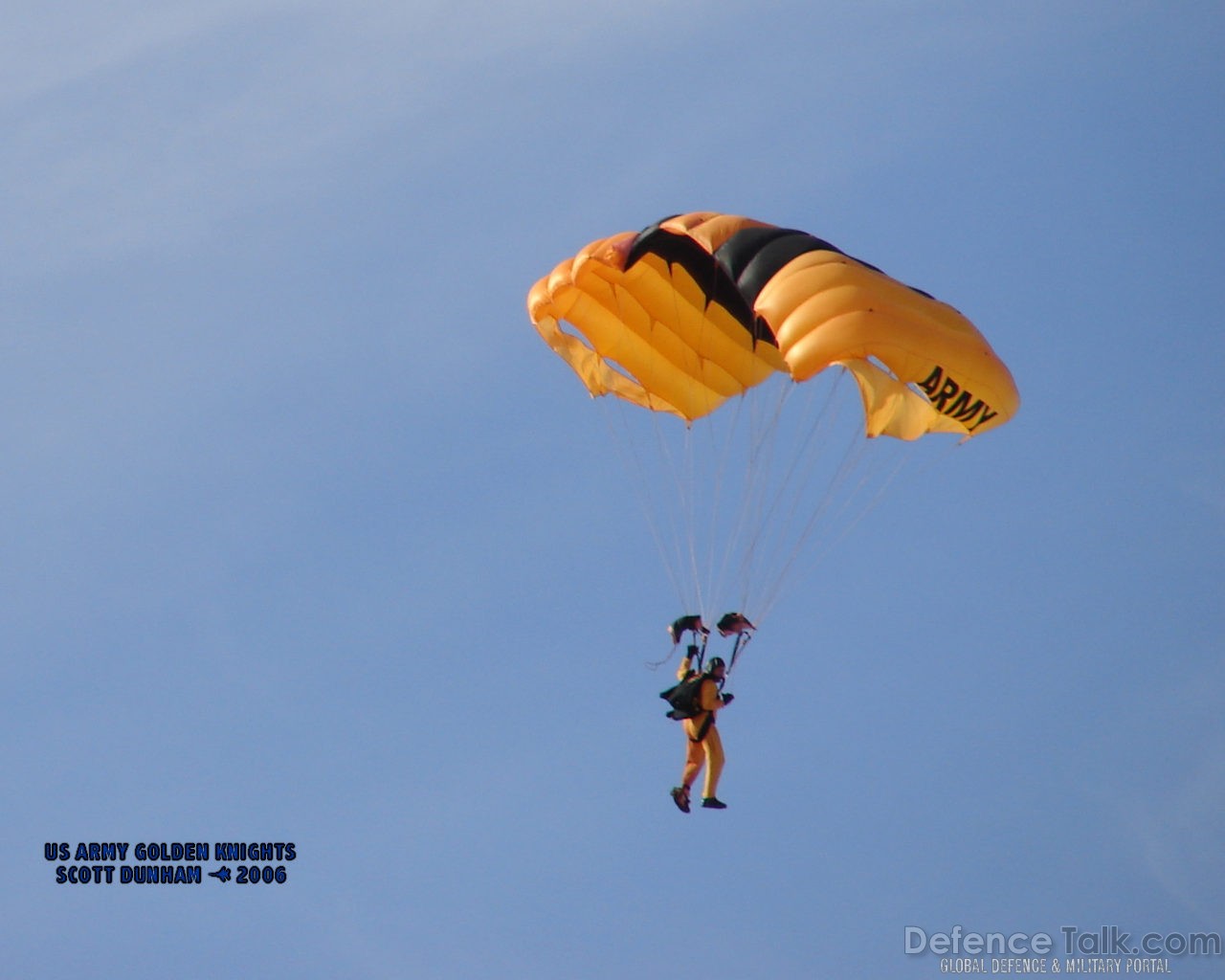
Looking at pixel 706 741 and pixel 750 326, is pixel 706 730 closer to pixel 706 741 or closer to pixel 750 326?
pixel 706 741

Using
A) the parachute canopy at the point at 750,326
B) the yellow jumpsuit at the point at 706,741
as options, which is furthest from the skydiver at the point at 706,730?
the parachute canopy at the point at 750,326

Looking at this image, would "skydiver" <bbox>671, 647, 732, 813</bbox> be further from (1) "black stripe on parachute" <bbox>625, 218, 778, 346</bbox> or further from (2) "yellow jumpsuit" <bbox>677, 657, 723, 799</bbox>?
(1) "black stripe on parachute" <bbox>625, 218, 778, 346</bbox>

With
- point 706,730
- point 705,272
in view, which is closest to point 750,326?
point 705,272

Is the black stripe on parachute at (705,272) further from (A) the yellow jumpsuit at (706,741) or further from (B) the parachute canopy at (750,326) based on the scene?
(A) the yellow jumpsuit at (706,741)

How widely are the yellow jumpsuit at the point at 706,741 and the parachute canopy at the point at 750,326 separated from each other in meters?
3.08

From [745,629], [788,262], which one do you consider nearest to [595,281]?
[788,262]

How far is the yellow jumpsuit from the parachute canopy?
3.08 meters

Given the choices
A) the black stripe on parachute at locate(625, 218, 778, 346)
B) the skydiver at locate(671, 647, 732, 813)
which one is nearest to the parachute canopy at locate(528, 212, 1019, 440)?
the black stripe on parachute at locate(625, 218, 778, 346)

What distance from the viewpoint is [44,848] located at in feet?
80.3

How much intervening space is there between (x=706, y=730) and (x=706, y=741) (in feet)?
0.35

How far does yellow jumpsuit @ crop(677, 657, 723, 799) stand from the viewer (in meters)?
20.8

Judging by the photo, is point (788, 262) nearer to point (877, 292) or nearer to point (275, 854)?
point (877, 292)

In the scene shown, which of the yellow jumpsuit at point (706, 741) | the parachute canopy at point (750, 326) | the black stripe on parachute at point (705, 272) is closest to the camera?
the parachute canopy at point (750, 326)

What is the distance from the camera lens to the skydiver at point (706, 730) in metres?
20.8
